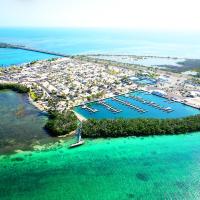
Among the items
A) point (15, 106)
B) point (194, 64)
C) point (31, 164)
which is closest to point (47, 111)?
point (15, 106)

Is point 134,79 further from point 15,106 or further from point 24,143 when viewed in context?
→ point 24,143

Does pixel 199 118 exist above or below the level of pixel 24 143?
above

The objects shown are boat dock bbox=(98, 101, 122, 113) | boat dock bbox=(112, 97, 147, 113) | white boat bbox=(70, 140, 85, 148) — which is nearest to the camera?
white boat bbox=(70, 140, 85, 148)

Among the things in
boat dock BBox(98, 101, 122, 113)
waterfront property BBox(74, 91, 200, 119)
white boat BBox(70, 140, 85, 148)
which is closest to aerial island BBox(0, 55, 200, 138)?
boat dock BBox(98, 101, 122, 113)

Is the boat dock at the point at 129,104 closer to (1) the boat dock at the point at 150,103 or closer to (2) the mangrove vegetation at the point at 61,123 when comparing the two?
(1) the boat dock at the point at 150,103

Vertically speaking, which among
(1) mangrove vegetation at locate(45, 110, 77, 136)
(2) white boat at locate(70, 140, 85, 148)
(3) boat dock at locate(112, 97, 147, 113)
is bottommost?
(2) white boat at locate(70, 140, 85, 148)

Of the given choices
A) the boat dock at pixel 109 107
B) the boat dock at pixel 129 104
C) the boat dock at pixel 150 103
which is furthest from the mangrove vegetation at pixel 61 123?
the boat dock at pixel 150 103

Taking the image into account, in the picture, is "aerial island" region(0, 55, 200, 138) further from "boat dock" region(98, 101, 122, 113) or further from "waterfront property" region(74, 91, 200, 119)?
"waterfront property" region(74, 91, 200, 119)
